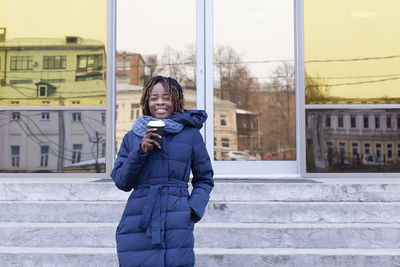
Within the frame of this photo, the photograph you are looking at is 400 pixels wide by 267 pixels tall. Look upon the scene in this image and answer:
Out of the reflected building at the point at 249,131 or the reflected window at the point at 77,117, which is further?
the reflected building at the point at 249,131

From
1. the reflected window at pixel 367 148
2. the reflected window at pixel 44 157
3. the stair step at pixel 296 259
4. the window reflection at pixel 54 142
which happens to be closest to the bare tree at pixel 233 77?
the reflected window at pixel 367 148

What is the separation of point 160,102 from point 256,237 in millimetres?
1831

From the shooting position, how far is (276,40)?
227 inches

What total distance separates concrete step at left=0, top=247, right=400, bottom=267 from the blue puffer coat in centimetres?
121

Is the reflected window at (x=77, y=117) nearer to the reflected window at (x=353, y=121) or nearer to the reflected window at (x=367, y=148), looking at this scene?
the reflected window at (x=353, y=121)

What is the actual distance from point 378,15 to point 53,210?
15.3ft

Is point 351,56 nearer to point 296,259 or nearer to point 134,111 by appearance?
point 134,111

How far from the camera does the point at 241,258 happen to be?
3.11m

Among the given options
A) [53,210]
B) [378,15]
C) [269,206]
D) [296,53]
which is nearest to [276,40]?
[296,53]

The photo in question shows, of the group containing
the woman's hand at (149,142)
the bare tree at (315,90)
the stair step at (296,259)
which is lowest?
the stair step at (296,259)

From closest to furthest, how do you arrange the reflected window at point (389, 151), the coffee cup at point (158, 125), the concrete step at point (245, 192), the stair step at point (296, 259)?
the coffee cup at point (158, 125) < the stair step at point (296, 259) < the concrete step at point (245, 192) < the reflected window at point (389, 151)

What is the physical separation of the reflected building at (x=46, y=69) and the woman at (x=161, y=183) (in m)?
3.72

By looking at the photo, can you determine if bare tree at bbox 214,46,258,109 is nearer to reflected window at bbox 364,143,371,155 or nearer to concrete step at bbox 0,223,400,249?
reflected window at bbox 364,143,371,155

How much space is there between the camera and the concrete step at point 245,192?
403cm
